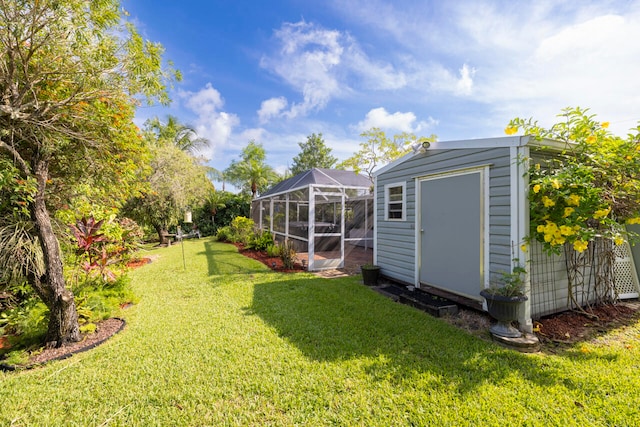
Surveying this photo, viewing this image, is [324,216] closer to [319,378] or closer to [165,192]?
[165,192]

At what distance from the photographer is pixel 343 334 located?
3.62 m

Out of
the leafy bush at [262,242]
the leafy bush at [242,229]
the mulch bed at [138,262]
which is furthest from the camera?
the leafy bush at [242,229]

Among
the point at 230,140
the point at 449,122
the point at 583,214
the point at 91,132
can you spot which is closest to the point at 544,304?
the point at 583,214

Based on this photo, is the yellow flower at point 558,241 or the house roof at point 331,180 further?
the house roof at point 331,180

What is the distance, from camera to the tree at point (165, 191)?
476 inches

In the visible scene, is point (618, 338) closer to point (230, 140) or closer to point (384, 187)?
point (384, 187)

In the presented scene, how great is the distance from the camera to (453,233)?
182 inches

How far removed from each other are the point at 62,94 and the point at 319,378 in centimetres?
459

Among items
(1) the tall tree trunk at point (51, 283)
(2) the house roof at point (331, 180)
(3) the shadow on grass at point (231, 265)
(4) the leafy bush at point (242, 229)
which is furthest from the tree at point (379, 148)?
(1) the tall tree trunk at point (51, 283)

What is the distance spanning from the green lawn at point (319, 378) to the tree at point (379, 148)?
11335mm

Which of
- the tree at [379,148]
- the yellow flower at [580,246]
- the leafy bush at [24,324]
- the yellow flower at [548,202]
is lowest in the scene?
the leafy bush at [24,324]

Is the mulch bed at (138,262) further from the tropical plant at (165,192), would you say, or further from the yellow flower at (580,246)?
the yellow flower at (580,246)

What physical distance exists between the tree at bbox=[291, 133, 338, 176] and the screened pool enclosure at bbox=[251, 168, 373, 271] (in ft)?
59.3

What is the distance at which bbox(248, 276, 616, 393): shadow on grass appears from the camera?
106 inches
